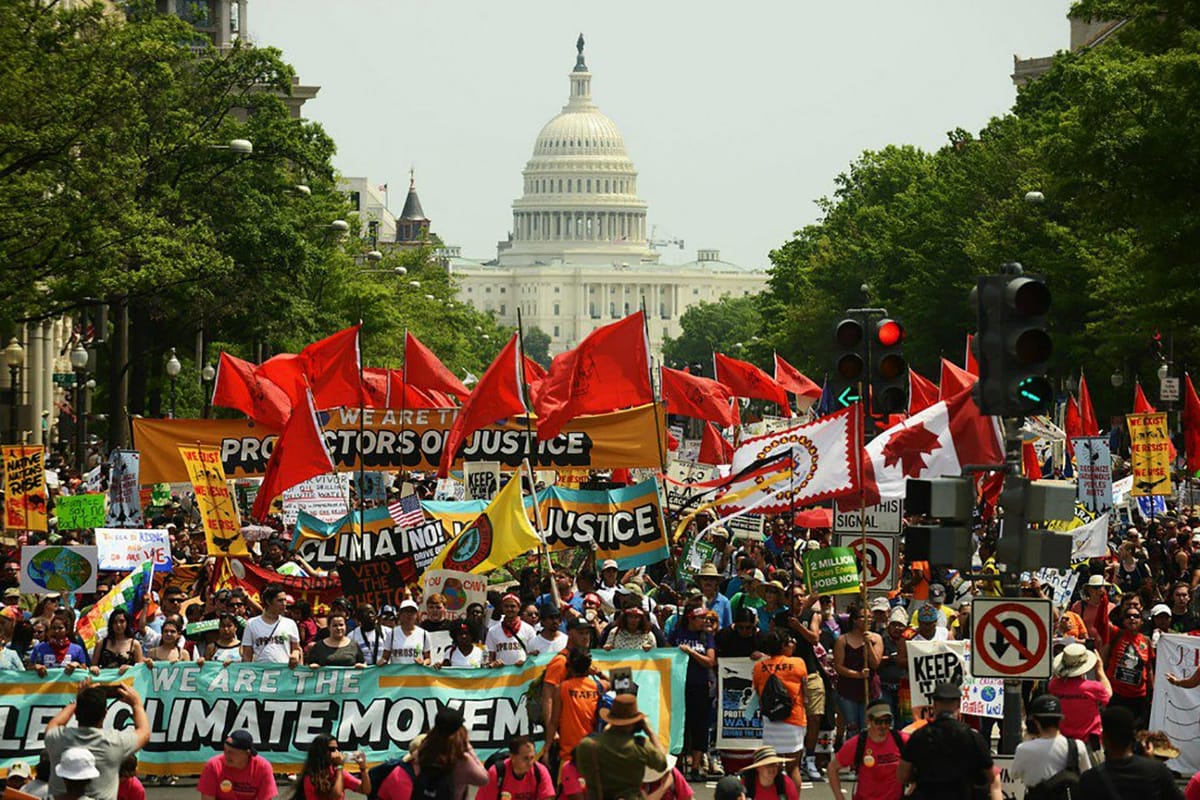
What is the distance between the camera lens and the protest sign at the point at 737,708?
16.7 meters

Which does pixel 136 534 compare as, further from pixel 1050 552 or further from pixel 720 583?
pixel 1050 552

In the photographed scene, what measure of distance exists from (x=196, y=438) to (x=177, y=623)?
968cm

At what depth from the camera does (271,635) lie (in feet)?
58.5

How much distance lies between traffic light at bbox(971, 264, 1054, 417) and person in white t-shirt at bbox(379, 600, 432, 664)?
212 inches

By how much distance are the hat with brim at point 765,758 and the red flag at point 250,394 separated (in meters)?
15.2

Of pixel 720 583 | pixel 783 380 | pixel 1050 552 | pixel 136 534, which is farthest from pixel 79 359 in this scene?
pixel 1050 552

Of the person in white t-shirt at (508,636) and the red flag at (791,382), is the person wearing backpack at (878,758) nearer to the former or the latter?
the person in white t-shirt at (508,636)

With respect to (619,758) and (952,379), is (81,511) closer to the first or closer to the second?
(952,379)

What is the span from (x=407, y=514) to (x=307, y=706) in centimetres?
500

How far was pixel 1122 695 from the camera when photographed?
709 inches

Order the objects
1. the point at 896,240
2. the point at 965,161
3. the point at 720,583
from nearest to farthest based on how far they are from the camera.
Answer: the point at 720,583, the point at 965,161, the point at 896,240

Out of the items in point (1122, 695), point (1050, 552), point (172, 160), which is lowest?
point (1122, 695)

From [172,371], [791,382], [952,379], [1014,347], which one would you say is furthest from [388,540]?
[172,371]

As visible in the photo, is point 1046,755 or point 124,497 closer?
point 1046,755
